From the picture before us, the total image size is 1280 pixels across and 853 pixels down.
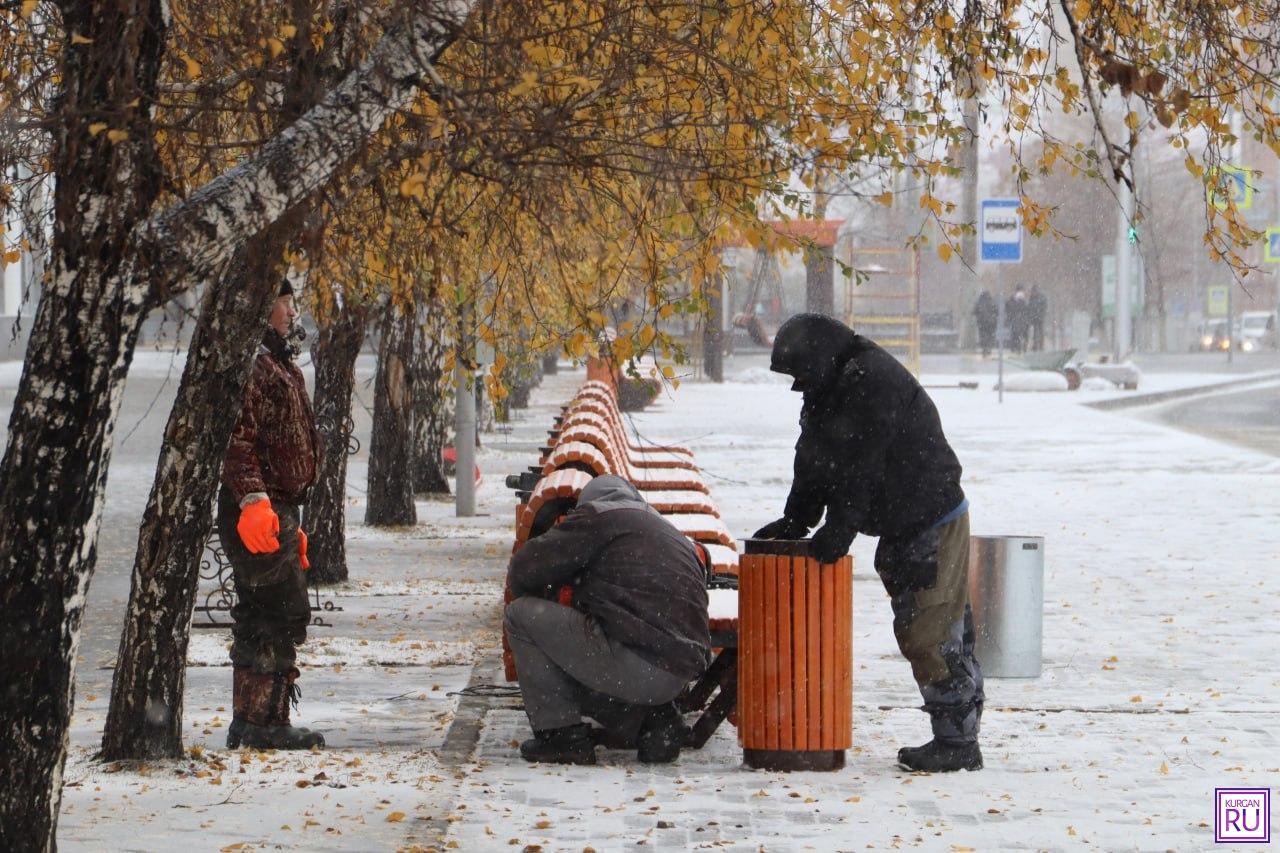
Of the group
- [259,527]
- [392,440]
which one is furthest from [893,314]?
[259,527]

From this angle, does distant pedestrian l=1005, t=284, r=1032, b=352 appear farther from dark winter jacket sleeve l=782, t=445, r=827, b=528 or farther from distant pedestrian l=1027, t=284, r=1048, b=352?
dark winter jacket sleeve l=782, t=445, r=827, b=528

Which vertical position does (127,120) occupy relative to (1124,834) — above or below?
above

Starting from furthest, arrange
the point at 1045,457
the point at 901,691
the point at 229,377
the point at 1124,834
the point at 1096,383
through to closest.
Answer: the point at 1096,383 < the point at 1045,457 < the point at 901,691 < the point at 229,377 < the point at 1124,834

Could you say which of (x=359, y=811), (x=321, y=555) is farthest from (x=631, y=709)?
(x=321, y=555)

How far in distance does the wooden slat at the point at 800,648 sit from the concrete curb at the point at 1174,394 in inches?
1074

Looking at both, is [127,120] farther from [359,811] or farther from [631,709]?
[631,709]

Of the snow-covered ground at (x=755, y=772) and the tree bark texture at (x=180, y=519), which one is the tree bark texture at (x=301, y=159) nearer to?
the tree bark texture at (x=180, y=519)

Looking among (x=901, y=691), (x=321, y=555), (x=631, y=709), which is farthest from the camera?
(x=321, y=555)

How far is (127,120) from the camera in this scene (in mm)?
4449

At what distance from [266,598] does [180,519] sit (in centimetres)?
64

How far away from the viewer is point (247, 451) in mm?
6840

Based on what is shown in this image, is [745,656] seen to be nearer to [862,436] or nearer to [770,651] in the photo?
[770,651]

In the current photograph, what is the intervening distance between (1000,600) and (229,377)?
3.85 m

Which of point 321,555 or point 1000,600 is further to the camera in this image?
point 321,555
